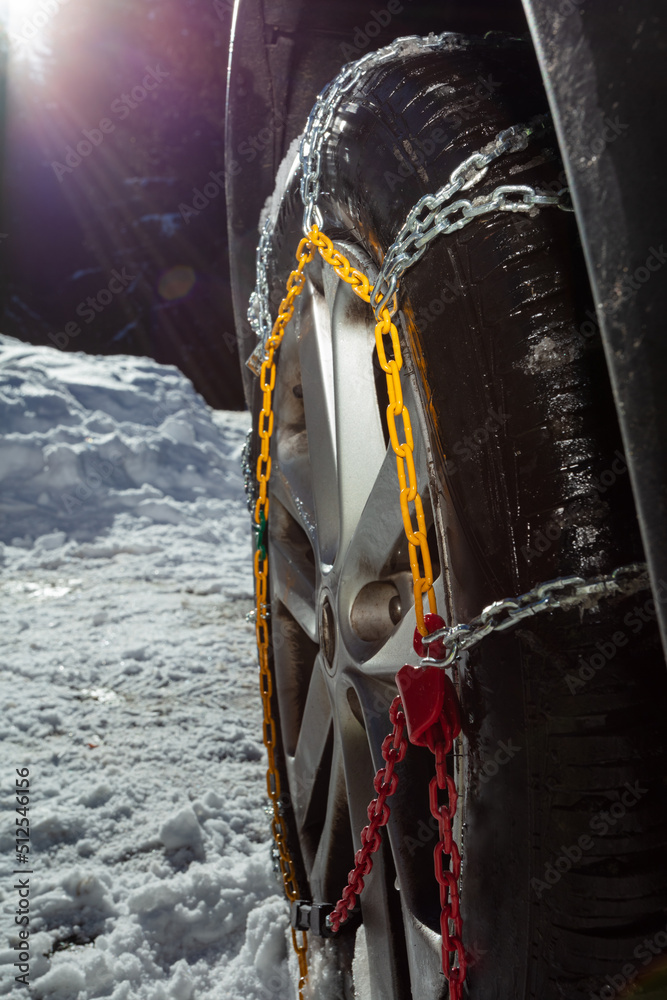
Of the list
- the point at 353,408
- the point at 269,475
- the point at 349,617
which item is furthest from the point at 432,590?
the point at 269,475

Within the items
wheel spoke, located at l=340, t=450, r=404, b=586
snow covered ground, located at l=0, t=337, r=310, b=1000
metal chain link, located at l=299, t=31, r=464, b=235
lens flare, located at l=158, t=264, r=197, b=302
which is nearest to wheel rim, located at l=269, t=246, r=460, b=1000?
wheel spoke, located at l=340, t=450, r=404, b=586

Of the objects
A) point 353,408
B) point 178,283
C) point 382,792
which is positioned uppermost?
point 178,283

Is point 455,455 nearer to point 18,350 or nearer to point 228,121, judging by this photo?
point 228,121

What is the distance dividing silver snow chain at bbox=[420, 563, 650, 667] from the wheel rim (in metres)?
0.14

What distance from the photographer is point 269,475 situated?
5.62 ft

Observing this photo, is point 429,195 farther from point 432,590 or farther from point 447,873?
point 447,873

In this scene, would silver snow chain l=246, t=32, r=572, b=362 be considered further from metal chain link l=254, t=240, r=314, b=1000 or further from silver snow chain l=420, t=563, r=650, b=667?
silver snow chain l=420, t=563, r=650, b=667

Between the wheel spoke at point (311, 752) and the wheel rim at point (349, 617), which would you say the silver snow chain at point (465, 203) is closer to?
the wheel rim at point (349, 617)

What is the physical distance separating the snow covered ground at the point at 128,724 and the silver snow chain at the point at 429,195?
1383 millimetres

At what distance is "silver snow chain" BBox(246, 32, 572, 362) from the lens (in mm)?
766

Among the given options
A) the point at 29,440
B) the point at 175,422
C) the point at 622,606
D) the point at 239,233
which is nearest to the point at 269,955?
the point at 622,606

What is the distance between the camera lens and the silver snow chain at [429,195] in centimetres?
77

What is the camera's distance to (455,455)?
0.82m

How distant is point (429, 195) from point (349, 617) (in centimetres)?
69
